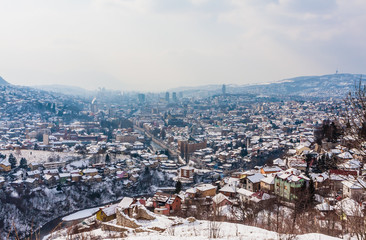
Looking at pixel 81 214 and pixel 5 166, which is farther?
pixel 5 166

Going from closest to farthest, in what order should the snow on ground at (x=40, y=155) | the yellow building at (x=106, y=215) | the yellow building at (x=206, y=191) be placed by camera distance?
the yellow building at (x=106, y=215) < the yellow building at (x=206, y=191) < the snow on ground at (x=40, y=155)

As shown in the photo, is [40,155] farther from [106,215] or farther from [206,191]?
[206,191]

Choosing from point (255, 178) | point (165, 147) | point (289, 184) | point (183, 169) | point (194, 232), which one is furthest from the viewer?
point (165, 147)

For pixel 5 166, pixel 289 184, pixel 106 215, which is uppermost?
pixel 289 184

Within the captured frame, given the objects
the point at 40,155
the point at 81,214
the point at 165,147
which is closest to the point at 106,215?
the point at 81,214

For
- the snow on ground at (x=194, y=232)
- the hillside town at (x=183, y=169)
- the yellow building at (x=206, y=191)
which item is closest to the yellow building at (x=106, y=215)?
the hillside town at (x=183, y=169)

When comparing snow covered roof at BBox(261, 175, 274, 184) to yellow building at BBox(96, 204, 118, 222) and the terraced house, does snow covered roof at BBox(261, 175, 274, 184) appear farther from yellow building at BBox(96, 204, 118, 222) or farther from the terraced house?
yellow building at BBox(96, 204, 118, 222)

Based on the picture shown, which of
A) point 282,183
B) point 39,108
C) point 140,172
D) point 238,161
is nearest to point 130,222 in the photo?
point 282,183

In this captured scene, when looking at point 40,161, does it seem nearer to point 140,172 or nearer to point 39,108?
point 140,172

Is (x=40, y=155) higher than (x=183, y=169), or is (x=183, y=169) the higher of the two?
(x=40, y=155)

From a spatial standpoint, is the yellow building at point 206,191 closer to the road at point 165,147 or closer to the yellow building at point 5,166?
the road at point 165,147

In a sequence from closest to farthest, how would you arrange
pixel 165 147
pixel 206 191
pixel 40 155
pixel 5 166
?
pixel 206 191
pixel 5 166
pixel 40 155
pixel 165 147
